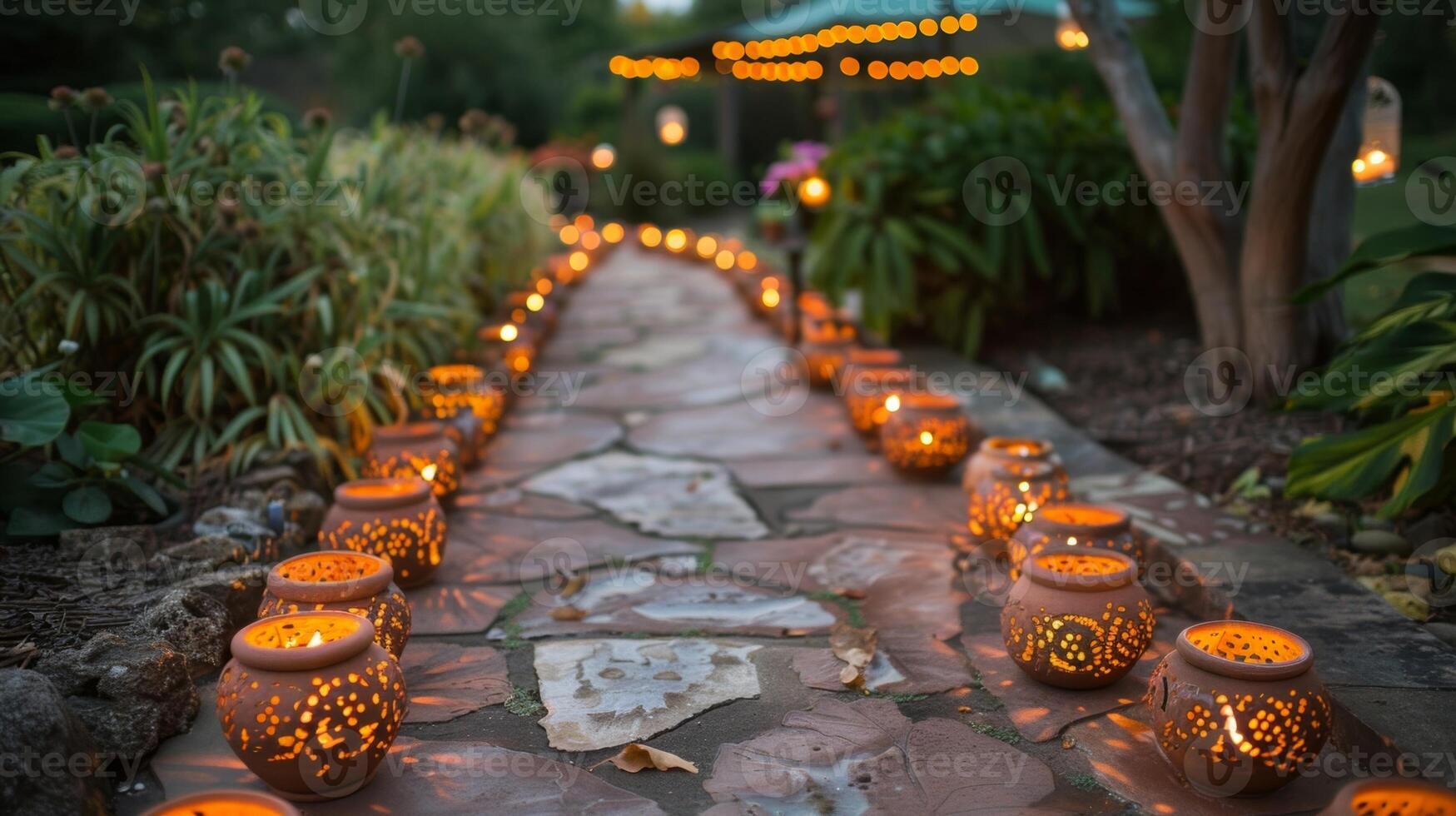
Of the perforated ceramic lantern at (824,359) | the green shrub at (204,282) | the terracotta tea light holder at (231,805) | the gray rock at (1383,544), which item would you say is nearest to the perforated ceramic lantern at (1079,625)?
the gray rock at (1383,544)

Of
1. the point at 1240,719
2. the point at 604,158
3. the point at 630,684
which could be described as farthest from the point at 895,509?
the point at 604,158

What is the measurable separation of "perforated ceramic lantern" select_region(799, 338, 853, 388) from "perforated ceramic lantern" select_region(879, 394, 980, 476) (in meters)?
1.30

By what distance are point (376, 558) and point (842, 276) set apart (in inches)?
145

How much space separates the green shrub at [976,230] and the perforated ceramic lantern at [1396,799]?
13.4ft

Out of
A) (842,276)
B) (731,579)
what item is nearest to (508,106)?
(842,276)

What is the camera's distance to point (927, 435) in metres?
3.93

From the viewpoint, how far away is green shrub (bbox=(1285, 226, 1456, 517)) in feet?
9.04

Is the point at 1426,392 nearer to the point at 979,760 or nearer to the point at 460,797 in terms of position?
the point at 979,760

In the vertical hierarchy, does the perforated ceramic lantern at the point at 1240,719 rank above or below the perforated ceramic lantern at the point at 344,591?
below

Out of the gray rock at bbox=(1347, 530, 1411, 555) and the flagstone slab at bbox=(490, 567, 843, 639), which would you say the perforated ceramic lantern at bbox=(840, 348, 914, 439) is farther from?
the gray rock at bbox=(1347, 530, 1411, 555)

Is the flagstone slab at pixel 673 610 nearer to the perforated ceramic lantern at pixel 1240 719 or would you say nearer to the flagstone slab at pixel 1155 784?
the flagstone slab at pixel 1155 784

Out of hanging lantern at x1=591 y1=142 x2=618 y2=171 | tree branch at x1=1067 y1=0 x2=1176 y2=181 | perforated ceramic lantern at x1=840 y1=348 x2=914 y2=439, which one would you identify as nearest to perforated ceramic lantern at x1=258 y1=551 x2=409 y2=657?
perforated ceramic lantern at x1=840 y1=348 x2=914 y2=439

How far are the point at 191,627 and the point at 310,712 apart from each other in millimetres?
662

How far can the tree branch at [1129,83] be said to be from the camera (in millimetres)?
4418
